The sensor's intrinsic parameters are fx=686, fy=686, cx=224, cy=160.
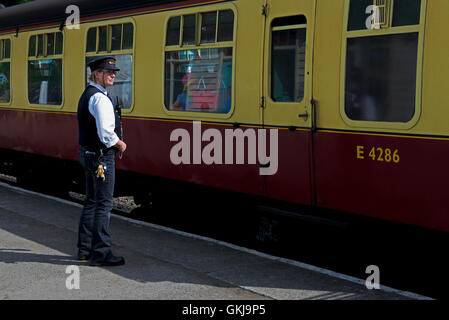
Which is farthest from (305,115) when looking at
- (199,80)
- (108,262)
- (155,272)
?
(108,262)

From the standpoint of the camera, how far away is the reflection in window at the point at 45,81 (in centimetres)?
1045

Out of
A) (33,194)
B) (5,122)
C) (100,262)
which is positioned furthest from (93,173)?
(5,122)

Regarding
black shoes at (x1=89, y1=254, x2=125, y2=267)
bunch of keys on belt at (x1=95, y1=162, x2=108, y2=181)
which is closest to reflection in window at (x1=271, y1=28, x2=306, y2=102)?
bunch of keys on belt at (x1=95, y1=162, x2=108, y2=181)

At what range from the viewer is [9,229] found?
775 centimetres

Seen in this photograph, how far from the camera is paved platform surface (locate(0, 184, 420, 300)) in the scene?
5297 millimetres

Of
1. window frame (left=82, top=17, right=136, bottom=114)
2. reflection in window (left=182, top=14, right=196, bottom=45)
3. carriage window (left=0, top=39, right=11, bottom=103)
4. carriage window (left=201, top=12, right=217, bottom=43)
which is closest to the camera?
carriage window (left=201, top=12, right=217, bottom=43)

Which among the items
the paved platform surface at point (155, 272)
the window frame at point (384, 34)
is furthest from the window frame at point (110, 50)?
the window frame at point (384, 34)

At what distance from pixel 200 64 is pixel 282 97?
1343mm

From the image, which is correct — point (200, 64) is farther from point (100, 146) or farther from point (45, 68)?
point (45, 68)

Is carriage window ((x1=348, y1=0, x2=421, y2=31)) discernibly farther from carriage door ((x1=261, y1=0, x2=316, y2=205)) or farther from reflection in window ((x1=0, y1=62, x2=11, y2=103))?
reflection in window ((x1=0, y1=62, x2=11, y2=103))

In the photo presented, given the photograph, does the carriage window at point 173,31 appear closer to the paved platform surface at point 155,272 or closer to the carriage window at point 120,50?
the carriage window at point 120,50

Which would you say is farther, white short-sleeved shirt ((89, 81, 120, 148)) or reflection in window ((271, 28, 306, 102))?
reflection in window ((271, 28, 306, 102))

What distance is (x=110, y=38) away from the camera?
922 centimetres

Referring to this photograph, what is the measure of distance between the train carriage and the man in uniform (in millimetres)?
1521
